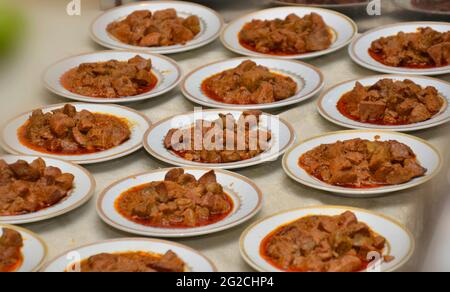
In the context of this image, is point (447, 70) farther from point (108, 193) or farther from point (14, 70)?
point (14, 70)

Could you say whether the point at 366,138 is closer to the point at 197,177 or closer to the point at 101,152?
the point at 197,177

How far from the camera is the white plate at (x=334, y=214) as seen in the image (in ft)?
6.61

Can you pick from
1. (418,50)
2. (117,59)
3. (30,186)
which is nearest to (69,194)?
(30,186)

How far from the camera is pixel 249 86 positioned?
3000 mm

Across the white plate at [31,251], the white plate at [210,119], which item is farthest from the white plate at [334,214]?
the white plate at [31,251]

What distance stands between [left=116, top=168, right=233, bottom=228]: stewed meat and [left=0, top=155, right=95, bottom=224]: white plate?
0.10m

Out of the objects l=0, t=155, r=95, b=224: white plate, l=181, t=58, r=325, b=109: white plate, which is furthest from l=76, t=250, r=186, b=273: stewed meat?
l=181, t=58, r=325, b=109: white plate

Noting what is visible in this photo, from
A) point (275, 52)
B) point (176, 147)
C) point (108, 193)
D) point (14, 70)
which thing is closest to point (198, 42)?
point (275, 52)

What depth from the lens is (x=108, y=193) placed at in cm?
237

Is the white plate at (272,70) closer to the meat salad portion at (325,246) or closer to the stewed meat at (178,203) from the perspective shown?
the stewed meat at (178,203)

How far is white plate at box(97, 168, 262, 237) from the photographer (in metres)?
2.17

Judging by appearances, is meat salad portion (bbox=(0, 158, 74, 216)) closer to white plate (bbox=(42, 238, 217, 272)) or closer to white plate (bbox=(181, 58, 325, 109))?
white plate (bbox=(42, 238, 217, 272))

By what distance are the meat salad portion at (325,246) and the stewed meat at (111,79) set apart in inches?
43.4

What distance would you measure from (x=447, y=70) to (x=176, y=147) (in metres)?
1.14
